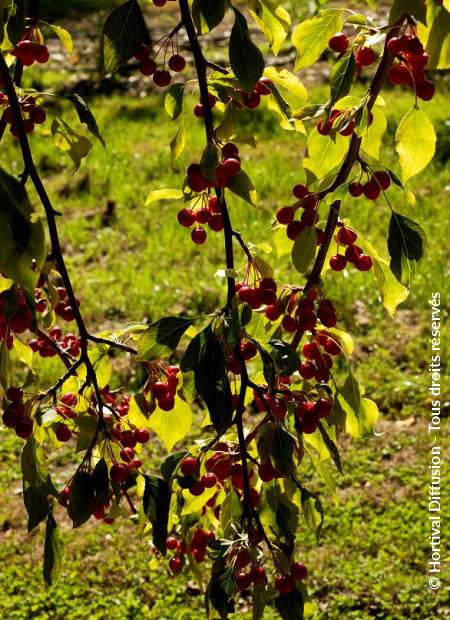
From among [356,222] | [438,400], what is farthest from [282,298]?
[356,222]

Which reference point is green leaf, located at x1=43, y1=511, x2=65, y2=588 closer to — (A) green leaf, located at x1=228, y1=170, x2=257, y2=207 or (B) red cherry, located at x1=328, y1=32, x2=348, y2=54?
(A) green leaf, located at x1=228, y1=170, x2=257, y2=207

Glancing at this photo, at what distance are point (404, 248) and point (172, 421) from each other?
56 cm

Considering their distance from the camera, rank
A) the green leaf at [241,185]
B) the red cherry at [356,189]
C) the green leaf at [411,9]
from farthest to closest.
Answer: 1. the red cherry at [356,189]
2. the green leaf at [241,185]
3. the green leaf at [411,9]

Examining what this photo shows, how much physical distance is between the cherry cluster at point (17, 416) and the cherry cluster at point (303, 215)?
56 centimetres

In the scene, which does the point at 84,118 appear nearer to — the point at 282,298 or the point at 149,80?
the point at 282,298

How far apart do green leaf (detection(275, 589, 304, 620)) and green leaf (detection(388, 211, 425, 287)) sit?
618 millimetres

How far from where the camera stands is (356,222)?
5.54 m

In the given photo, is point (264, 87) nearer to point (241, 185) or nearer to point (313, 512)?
point (241, 185)

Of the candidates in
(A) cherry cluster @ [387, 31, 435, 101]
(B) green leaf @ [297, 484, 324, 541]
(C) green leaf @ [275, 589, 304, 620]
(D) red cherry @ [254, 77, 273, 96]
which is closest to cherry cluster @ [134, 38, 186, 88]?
(D) red cherry @ [254, 77, 273, 96]

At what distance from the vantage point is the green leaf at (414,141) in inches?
59.7

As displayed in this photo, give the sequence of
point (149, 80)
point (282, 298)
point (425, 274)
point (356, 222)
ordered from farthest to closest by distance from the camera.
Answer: point (149, 80), point (356, 222), point (425, 274), point (282, 298)

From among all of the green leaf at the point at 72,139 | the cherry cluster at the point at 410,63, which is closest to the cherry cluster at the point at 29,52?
the green leaf at the point at 72,139

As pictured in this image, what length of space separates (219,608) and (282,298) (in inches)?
22.7

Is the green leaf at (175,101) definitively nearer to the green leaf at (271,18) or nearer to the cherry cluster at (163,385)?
the green leaf at (271,18)
